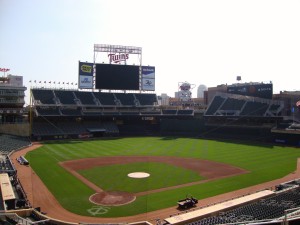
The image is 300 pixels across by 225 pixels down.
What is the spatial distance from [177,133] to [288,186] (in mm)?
46009

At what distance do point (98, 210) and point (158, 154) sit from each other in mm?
22602

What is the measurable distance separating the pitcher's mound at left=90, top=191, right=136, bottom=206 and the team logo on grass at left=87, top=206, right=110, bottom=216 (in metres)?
0.79

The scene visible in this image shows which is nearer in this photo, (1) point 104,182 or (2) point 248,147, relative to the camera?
(1) point 104,182

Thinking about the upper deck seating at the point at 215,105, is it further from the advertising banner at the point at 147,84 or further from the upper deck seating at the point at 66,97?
the upper deck seating at the point at 66,97

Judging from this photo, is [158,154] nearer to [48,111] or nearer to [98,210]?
[98,210]

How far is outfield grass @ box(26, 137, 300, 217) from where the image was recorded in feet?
73.0

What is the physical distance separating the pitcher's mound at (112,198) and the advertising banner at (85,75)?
4619 centimetres

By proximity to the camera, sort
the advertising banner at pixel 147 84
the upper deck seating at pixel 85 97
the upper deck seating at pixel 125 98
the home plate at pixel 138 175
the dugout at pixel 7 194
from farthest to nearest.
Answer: the advertising banner at pixel 147 84, the upper deck seating at pixel 125 98, the upper deck seating at pixel 85 97, the home plate at pixel 138 175, the dugout at pixel 7 194

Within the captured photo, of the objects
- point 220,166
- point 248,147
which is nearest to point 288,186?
point 220,166

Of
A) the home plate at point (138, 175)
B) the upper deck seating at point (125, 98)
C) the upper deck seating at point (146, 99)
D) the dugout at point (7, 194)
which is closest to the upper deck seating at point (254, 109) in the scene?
the upper deck seating at point (146, 99)

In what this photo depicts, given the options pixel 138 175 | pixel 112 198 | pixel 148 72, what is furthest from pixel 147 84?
pixel 112 198

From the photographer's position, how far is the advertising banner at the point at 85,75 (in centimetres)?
6688

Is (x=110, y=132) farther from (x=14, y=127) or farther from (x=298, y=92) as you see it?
(x=298, y=92)

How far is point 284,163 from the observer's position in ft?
118
